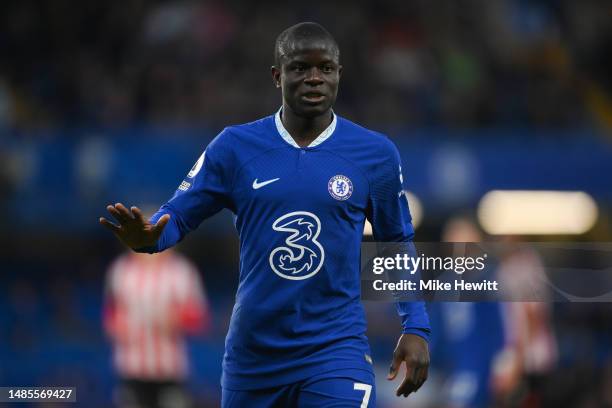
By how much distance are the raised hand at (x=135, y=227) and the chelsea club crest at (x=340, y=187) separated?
0.62 meters

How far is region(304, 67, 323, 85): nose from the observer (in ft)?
14.4

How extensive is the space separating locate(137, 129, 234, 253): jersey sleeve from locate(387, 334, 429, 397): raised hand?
2.79 ft

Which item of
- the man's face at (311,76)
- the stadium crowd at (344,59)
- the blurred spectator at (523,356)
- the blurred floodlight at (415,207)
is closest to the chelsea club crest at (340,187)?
the man's face at (311,76)

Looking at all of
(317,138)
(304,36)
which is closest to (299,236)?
(317,138)

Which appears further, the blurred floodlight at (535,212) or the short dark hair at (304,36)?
the blurred floodlight at (535,212)

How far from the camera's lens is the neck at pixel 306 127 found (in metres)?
4.53

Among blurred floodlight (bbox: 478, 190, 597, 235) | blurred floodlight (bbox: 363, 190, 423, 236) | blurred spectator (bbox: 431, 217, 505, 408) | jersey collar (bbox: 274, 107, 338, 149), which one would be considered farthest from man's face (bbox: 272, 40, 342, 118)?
blurred floodlight (bbox: 478, 190, 597, 235)

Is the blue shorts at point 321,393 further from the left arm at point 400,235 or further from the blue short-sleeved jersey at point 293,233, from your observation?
the left arm at point 400,235

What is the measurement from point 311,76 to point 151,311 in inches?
220

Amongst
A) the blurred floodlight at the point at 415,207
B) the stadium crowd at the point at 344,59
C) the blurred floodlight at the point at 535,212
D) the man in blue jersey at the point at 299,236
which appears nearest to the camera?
the man in blue jersey at the point at 299,236

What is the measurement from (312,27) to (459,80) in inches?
403

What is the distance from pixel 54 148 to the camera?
1267 cm

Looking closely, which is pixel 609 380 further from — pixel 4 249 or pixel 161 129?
pixel 4 249

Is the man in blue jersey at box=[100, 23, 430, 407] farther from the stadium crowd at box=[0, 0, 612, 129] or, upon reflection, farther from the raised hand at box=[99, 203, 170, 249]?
the stadium crowd at box=[0, 0, 612, 129]
